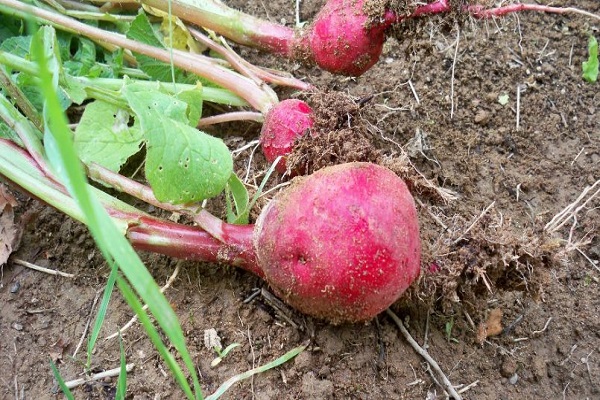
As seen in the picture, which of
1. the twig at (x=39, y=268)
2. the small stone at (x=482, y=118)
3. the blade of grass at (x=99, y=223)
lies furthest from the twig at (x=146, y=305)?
the small stone at (x=482, y=118)

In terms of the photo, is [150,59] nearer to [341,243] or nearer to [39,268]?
[39,268]

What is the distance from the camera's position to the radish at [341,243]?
125cm

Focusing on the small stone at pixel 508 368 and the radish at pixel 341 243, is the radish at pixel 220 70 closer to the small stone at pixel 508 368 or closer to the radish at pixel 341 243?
the radish at pixel 341 243

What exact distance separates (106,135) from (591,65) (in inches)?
64.4

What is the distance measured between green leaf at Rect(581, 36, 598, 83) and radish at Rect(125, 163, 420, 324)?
1.05 meters

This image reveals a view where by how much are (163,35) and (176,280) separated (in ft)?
2.85

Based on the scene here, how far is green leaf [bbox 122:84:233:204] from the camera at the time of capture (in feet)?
4.16

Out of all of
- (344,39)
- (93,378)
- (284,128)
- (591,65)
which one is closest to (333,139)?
(284,128)

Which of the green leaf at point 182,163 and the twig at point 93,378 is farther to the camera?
the twig at point 93,378

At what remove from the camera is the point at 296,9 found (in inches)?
81.5

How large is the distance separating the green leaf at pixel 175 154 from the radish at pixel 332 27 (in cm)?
50

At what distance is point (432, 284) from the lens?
4.50 ft

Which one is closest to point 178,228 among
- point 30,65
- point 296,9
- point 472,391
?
point 30,65

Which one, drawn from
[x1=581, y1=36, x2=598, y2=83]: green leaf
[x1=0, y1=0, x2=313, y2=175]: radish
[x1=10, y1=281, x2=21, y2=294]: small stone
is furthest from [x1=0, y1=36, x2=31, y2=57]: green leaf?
[x1=581, y1=36, x2=598, y2=83]: green leaf
